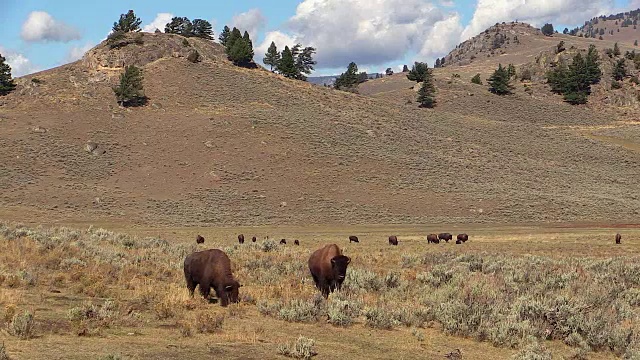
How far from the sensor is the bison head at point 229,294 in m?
13.1

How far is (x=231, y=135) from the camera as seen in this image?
74.6m

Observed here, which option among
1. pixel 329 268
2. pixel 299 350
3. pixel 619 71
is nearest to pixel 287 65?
Answer: pixel 619 71

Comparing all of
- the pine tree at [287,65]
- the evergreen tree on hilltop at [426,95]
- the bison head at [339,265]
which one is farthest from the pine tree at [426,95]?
the bison head at [339,265]

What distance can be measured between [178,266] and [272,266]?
344 cm

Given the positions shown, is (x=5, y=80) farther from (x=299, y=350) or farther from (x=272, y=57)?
(x=299, y=350)

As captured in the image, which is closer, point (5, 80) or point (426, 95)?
point (5, 80)

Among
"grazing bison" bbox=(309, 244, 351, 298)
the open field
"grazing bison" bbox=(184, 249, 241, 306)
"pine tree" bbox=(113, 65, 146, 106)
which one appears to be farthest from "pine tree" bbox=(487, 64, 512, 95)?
"grazing bison" bbox=(184, 249, 241, 306)

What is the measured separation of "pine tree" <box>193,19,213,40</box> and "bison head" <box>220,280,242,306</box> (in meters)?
114

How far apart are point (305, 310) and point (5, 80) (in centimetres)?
8904

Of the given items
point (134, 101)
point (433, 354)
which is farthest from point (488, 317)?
point (134, 101)

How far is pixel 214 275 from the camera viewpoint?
44.0ft

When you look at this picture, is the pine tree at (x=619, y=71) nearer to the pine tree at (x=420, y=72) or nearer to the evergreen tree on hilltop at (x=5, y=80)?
the pine tree at (x=420, y=72)

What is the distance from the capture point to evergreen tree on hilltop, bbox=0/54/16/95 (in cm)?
8462

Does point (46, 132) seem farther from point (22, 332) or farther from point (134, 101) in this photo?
point (22, 332)
